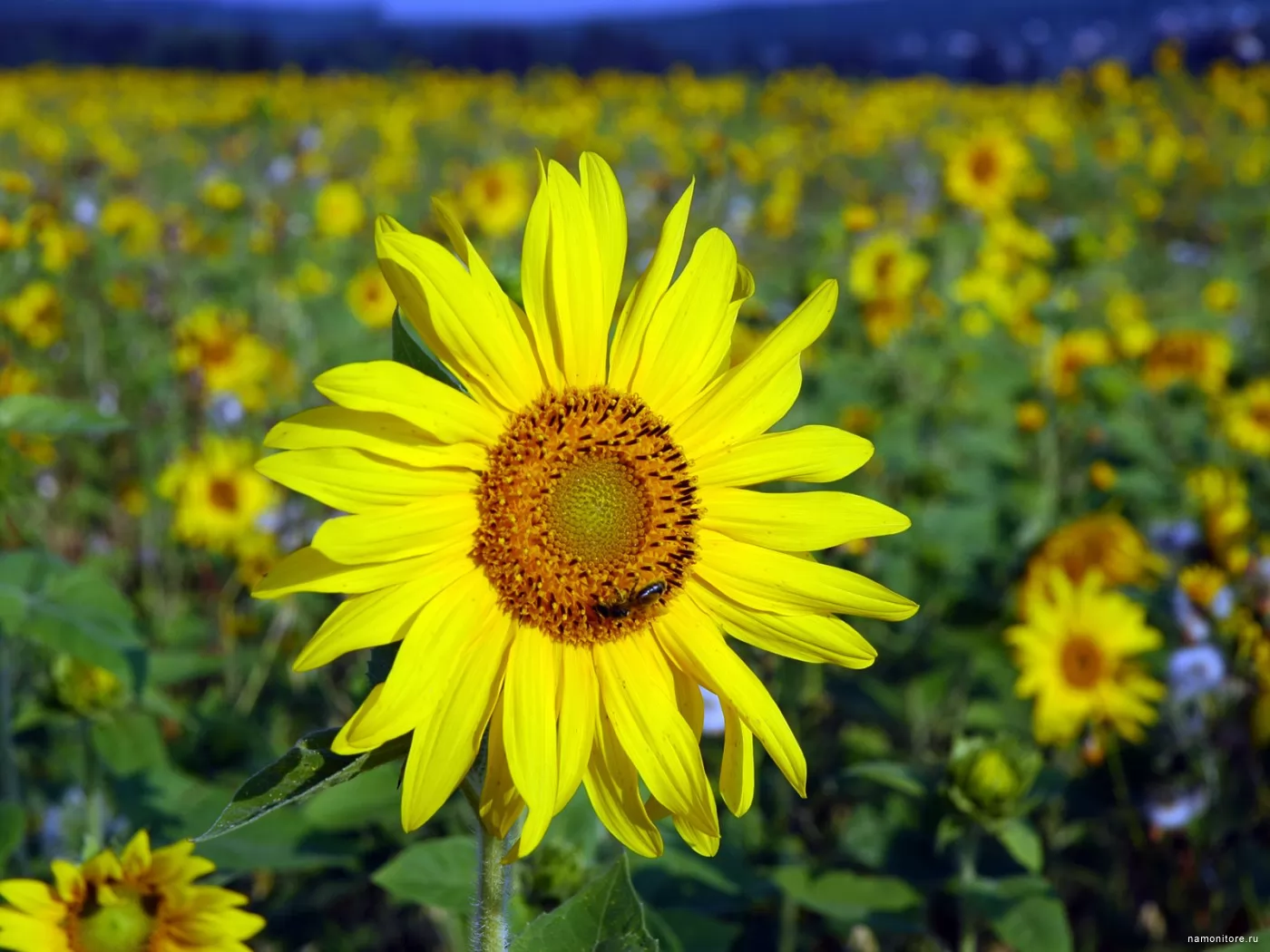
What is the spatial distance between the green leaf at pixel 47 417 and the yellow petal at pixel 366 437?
731mm

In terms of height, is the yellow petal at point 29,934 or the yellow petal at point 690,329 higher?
the yellow petal at point 690,329

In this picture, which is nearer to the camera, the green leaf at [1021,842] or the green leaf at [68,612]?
the green leaf at [68,612]

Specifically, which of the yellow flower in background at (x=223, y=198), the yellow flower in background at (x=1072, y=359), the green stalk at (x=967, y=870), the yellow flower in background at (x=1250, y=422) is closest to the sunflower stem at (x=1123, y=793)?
the green stalk at (x=967, y=870)

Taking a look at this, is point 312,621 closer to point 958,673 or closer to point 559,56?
point 958,673

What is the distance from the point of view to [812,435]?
4.59ft

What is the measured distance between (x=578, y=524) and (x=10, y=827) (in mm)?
1124

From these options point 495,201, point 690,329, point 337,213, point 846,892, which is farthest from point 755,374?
point 337,213

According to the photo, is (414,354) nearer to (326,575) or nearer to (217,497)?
(326,575)

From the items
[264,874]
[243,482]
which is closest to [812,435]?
[264,874]

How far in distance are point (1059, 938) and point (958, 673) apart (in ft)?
4.03

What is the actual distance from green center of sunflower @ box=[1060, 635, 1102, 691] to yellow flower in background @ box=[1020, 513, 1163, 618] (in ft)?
0.99

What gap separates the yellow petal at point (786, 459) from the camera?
139cm

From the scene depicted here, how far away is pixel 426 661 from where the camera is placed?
120cm

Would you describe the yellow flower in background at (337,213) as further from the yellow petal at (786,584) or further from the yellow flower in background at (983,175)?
the yellow petal at (786,584)
